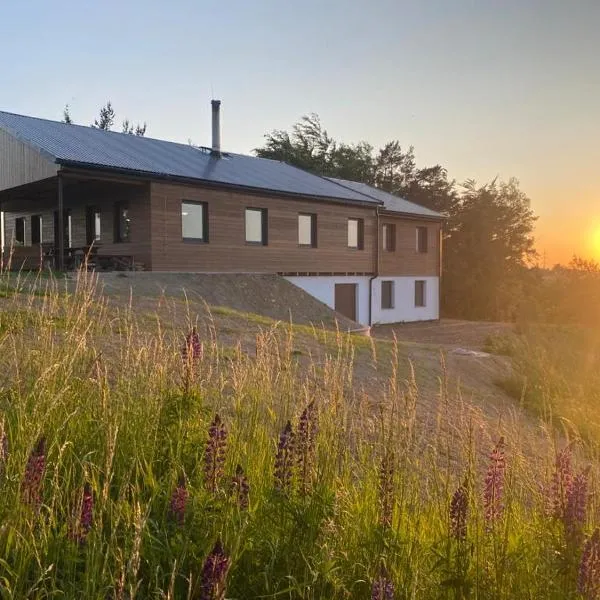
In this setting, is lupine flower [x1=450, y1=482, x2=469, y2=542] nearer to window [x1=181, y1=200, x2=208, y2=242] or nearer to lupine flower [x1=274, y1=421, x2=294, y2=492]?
lupine flower [x1=274, y1=421, x2=294, y2=492]

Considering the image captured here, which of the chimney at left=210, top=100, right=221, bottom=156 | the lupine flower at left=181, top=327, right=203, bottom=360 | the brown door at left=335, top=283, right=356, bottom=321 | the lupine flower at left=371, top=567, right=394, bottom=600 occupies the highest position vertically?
the chimney at left=210, top=100, right=221, bottom=156

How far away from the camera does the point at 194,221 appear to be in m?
20.3

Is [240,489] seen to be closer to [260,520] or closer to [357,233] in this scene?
[260,520]

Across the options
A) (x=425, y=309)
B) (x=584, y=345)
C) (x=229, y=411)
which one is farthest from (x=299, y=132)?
(x=229, y=411)

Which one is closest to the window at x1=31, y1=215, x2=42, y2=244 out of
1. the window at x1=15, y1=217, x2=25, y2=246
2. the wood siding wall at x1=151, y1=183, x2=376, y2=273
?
the window at x1=15, y1=217, x2=25, y2=246

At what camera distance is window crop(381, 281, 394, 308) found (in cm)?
2816

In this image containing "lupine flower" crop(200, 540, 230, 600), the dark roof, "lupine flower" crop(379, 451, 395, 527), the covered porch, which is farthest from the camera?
the covered porch

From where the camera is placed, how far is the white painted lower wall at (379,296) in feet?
79.0

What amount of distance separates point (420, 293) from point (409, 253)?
7.60ft

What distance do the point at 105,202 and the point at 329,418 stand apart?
19660mm

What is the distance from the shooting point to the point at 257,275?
2075 centimetres

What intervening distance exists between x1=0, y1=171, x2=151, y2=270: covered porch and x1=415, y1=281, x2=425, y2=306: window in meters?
15.3

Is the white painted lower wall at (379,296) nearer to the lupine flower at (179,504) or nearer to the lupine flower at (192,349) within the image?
the lupine flower at (192,349)

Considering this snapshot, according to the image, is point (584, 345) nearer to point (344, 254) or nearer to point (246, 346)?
point (246, 346)
